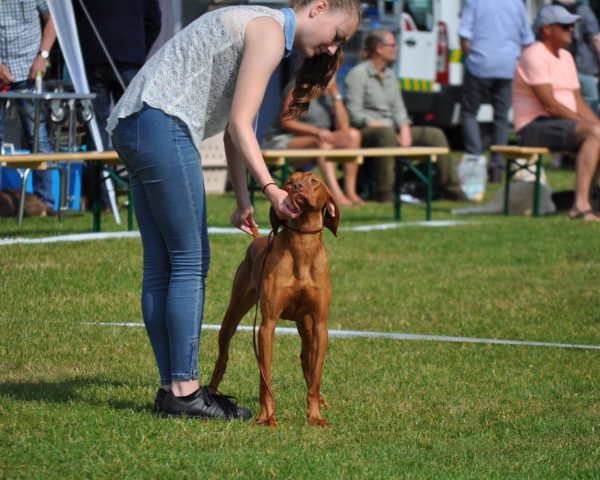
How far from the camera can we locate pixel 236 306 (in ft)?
17.5

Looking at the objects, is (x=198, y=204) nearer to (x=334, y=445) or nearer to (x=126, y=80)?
(x=334, y=445)

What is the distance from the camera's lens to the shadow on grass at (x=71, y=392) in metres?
5.37

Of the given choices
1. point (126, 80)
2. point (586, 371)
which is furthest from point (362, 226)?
point (586, 371)

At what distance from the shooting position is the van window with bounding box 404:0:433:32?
59.4 feet

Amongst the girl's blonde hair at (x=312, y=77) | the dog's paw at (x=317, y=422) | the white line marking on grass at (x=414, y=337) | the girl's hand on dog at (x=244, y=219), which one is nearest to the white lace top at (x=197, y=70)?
the girl's blonde hair at (x=312, y=77)

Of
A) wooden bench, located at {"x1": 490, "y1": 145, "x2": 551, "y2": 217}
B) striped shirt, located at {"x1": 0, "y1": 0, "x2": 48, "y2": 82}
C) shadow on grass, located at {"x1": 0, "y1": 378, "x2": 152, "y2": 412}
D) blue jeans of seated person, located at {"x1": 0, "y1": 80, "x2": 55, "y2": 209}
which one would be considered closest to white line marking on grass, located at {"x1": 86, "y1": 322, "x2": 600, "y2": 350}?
shadow on grass, located at {"x1": 0, "y1": 378, "x2": 152, "y2": 412}

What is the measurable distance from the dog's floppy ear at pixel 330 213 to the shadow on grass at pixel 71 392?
1012 millimetres

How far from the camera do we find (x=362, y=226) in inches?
460

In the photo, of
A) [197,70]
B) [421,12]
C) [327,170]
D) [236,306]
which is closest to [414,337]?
[236,306]

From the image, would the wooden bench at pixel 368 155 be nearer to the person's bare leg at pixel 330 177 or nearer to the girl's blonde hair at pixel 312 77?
the person's bare leg at pixel 330 177

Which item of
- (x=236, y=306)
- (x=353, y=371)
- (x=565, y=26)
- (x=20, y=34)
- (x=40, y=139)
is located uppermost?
(x=20, y=34)

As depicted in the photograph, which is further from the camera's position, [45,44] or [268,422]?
[45,44]

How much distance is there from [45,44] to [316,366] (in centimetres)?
680

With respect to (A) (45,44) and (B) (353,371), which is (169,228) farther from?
(A) (45,44)
